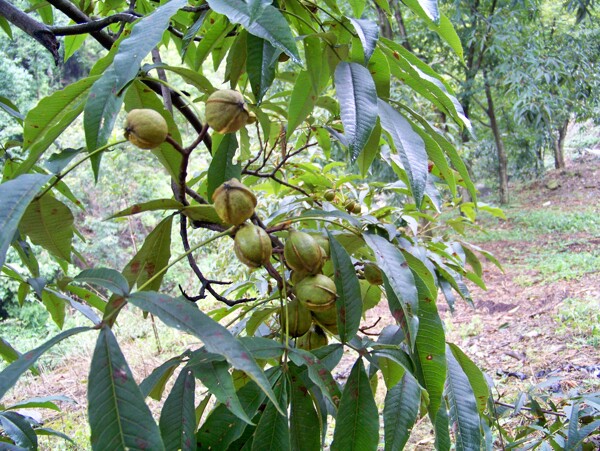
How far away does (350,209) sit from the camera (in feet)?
3.53

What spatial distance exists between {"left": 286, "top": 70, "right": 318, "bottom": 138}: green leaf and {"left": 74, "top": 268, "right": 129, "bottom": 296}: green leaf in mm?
274

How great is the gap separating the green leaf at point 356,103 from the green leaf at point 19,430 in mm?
644

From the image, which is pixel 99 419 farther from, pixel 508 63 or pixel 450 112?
pixel 508 63

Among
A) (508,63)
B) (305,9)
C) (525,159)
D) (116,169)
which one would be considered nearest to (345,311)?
(305,9)

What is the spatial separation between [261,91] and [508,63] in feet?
17.5

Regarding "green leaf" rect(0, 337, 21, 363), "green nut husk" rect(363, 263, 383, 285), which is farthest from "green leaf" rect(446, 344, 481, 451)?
"green leaf" rect(0, 337, 21, 363)

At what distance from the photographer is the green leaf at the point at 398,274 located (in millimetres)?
509

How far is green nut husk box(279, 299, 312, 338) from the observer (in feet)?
1.89

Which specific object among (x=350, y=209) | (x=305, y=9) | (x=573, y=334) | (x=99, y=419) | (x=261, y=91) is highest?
(x=305, y=9)

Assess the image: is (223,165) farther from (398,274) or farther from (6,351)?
(6,351)

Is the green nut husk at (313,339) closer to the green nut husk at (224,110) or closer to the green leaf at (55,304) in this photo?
the green nut husk at (224,110)

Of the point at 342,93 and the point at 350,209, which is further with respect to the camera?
the point at 350,209

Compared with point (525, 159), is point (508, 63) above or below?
above

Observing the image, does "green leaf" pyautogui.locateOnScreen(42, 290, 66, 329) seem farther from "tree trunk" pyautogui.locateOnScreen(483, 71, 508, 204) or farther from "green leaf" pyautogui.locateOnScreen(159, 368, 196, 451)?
"tree trunk" pyautogui.locateOnScreen(483, 71, 508, 204)
